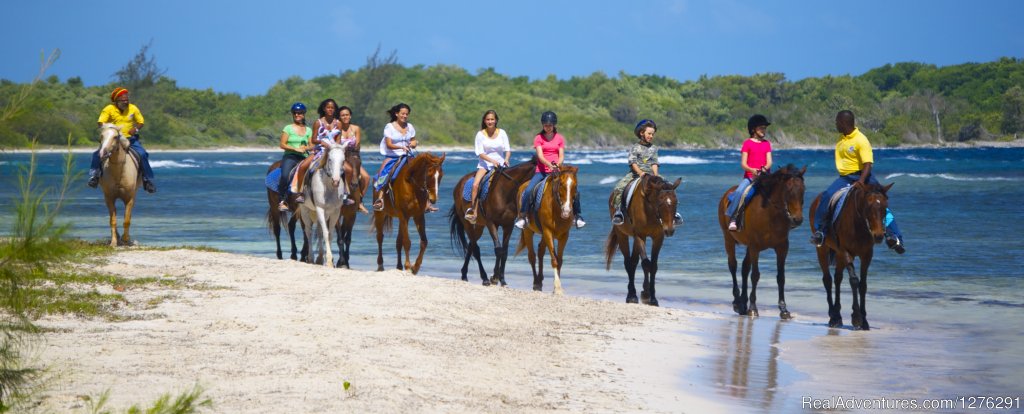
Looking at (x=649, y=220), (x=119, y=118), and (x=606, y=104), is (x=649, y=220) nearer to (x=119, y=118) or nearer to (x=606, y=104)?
(x=119, y=118)

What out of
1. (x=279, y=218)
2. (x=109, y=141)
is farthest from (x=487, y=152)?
(x=109, y=141)

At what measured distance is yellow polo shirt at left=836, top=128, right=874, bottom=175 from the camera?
12406 millimetres

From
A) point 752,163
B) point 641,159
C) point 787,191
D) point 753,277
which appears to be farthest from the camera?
point 641,159

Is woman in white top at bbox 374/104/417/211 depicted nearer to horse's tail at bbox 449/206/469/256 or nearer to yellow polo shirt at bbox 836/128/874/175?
horse's tail at bbox 449/206/469/256

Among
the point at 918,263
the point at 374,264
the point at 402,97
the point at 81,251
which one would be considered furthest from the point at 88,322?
the point at 402,97

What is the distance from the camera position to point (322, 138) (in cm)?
1498

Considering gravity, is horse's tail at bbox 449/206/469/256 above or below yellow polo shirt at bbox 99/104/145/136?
below

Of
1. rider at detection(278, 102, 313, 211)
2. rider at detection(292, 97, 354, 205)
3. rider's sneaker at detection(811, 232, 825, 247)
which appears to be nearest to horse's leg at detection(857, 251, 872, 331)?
rider's sneaker at detection(811, 232, 825, 247)

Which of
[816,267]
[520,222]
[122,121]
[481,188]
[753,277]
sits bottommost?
[816,267]

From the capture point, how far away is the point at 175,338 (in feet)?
28.6

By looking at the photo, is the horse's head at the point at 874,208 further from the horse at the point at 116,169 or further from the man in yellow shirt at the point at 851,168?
the horse at the point at 116,169

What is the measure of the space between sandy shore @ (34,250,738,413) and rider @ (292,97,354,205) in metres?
2.26

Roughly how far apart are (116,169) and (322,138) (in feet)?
10.4

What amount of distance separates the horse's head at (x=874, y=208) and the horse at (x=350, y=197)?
6.16 metres
